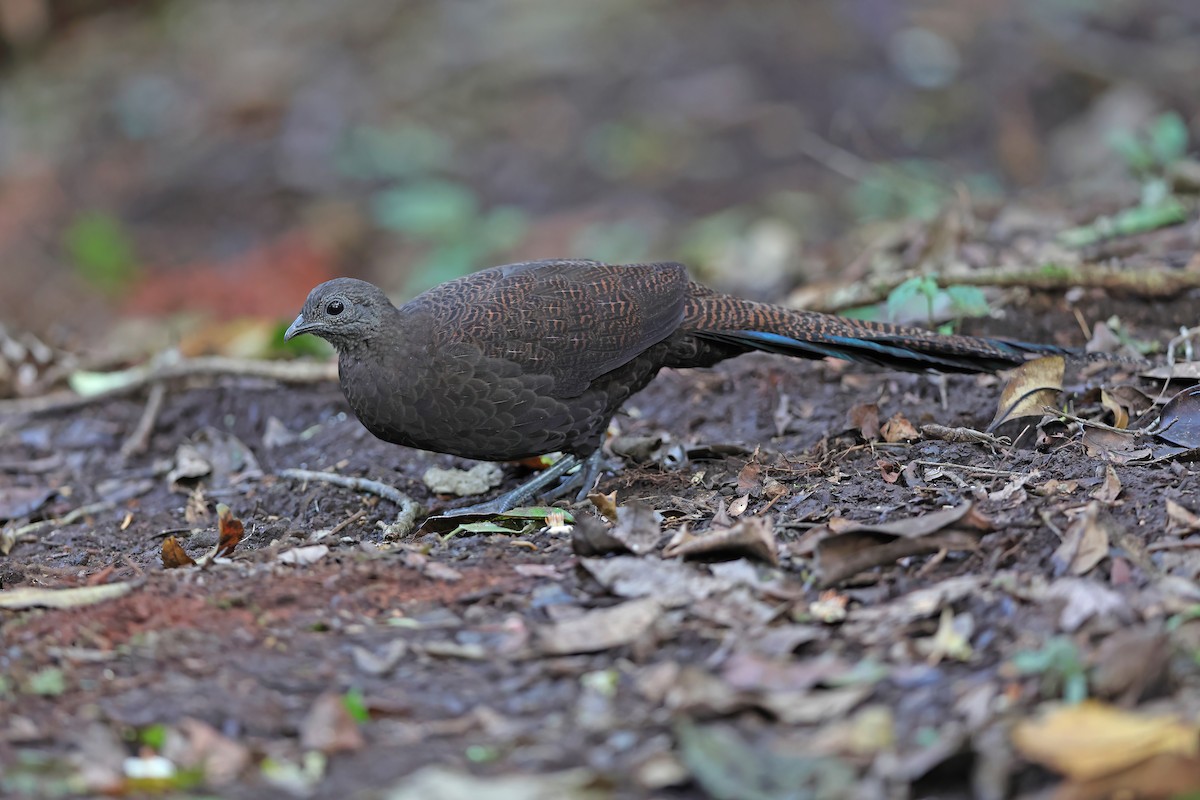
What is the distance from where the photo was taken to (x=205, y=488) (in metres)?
5.93

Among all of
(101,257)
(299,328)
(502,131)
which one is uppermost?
(502,131)

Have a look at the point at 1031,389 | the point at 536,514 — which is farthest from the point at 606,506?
the point at 1031,389

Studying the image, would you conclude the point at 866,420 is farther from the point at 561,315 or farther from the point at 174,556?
the point at 174,556

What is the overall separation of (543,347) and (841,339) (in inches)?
49.6

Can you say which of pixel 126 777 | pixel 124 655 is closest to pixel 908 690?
pixel 126 777

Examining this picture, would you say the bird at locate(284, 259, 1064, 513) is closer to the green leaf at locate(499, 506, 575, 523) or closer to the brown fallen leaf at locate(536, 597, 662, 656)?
the green leaf at locate(499, 506, 575, 523)

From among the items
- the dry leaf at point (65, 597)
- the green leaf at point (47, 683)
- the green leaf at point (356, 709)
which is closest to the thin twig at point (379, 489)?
the dry leaf at point (65, 597)

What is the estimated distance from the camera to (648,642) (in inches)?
135

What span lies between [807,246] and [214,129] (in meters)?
6.38

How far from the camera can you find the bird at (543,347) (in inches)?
199

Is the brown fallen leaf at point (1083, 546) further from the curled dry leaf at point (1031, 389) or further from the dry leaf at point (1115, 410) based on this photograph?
the curled dry leaf at point (1031, 389)

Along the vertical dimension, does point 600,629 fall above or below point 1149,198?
below

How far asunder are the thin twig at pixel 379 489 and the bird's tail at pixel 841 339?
1428 millimetres

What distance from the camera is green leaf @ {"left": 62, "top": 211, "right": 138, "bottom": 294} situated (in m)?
10.6
